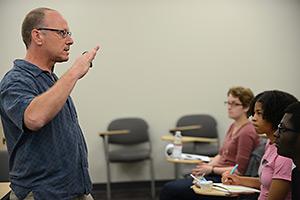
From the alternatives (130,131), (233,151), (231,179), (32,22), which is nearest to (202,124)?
(130,131)

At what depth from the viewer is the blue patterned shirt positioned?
1680mm

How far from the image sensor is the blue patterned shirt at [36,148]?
1680mm

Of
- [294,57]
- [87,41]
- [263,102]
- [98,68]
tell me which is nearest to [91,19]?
[87,41]

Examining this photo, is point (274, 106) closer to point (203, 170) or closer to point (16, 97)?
point (203, 170)

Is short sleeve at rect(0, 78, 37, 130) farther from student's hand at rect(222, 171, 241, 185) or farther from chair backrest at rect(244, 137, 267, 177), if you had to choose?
chair backrest at rect(244, 137, 267, 177)

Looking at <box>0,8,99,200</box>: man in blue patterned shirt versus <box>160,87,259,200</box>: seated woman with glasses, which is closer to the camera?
<box>0,8,99,200</box>: man in blue patterned shirt

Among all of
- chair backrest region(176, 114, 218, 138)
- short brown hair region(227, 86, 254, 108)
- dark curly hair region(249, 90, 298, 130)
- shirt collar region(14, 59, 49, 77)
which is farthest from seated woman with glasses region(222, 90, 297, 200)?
chair backrest region(176, 114, 218, 138)

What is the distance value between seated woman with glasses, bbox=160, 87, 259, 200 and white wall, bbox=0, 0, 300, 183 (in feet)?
6.28

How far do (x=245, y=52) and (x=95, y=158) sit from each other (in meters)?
2.32

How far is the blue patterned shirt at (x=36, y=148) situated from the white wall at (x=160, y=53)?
3564mm

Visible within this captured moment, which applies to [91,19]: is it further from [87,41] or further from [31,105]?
[31,105]

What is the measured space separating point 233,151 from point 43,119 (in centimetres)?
204

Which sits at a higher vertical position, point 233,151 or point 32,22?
point 32,22

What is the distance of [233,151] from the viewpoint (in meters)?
3.29
